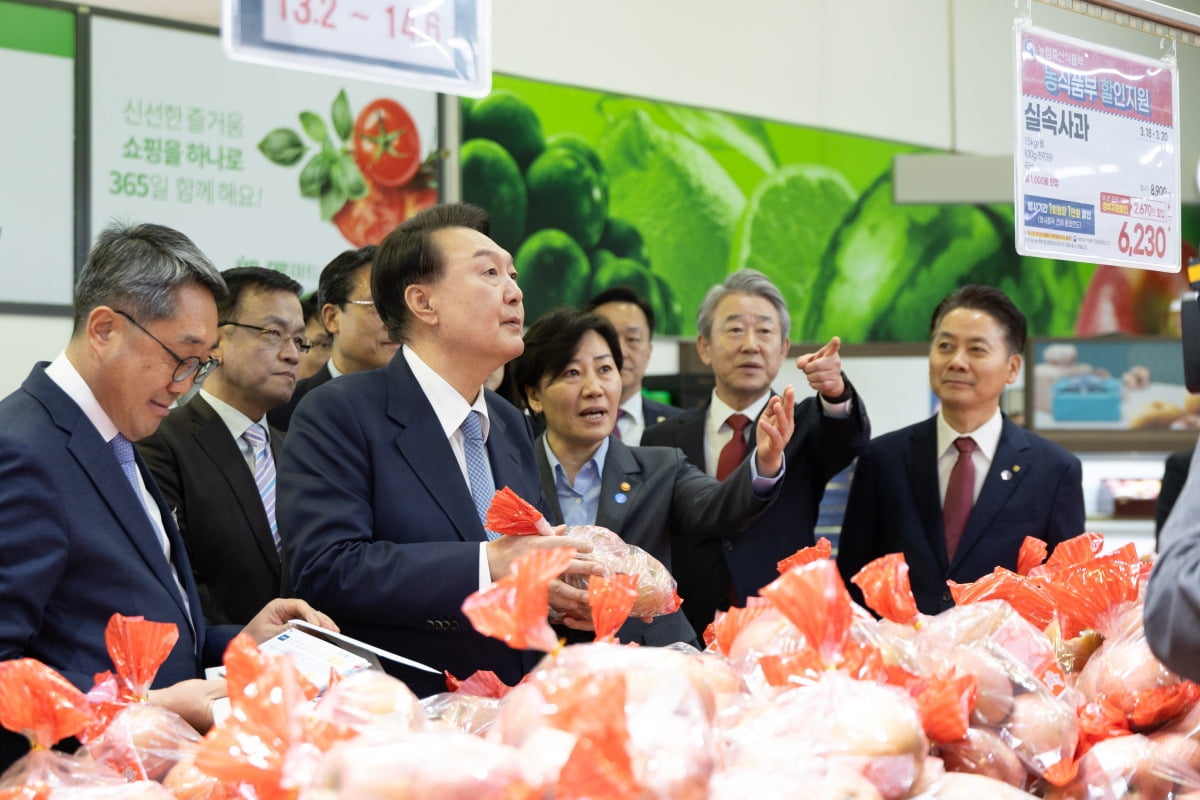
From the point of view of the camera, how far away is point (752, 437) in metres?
3.61

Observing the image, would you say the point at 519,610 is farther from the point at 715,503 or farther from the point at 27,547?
the point at 715,503

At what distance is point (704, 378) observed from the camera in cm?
555

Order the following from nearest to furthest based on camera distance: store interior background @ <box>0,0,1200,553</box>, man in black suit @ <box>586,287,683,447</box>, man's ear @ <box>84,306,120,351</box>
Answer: man's ear @ <box>84,306,120,351</box> < man in black suit @ <box>586,287,683,447</box> < store interior background @ <box>0,0,1200,553</box>

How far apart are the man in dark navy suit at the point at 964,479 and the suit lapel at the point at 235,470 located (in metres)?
1.54

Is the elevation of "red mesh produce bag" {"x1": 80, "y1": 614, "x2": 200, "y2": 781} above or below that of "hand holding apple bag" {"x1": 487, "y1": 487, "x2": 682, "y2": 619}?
below

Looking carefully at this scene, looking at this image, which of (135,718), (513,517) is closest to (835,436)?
(513,517)

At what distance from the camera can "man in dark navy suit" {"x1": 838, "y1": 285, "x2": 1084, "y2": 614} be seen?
3.32m

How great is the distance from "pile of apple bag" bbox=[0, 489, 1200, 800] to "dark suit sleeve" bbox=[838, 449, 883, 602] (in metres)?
1.81

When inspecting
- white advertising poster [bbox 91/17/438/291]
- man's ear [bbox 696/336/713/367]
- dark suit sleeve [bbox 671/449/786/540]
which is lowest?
dark suit sleeve [bbox 671/449/786/540]

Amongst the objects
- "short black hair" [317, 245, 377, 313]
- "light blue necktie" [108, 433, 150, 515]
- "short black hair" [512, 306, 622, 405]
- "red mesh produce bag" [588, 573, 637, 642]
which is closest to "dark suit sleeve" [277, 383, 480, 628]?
"light blue necktie" [108, 433, 150, 515]

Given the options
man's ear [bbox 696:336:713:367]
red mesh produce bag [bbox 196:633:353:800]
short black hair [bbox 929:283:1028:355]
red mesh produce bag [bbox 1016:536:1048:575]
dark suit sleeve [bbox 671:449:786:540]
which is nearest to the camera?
red mesh produce bag [bbox 196:633:353:800]

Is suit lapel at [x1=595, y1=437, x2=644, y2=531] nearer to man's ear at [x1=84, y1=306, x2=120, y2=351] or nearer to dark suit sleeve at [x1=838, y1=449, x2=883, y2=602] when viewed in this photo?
dark suit sleeve at [x1=838, y1=449, x2=883, y2=602]

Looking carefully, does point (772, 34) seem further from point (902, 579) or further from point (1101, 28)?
point (902, 579)

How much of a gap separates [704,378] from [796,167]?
7.66 feet
